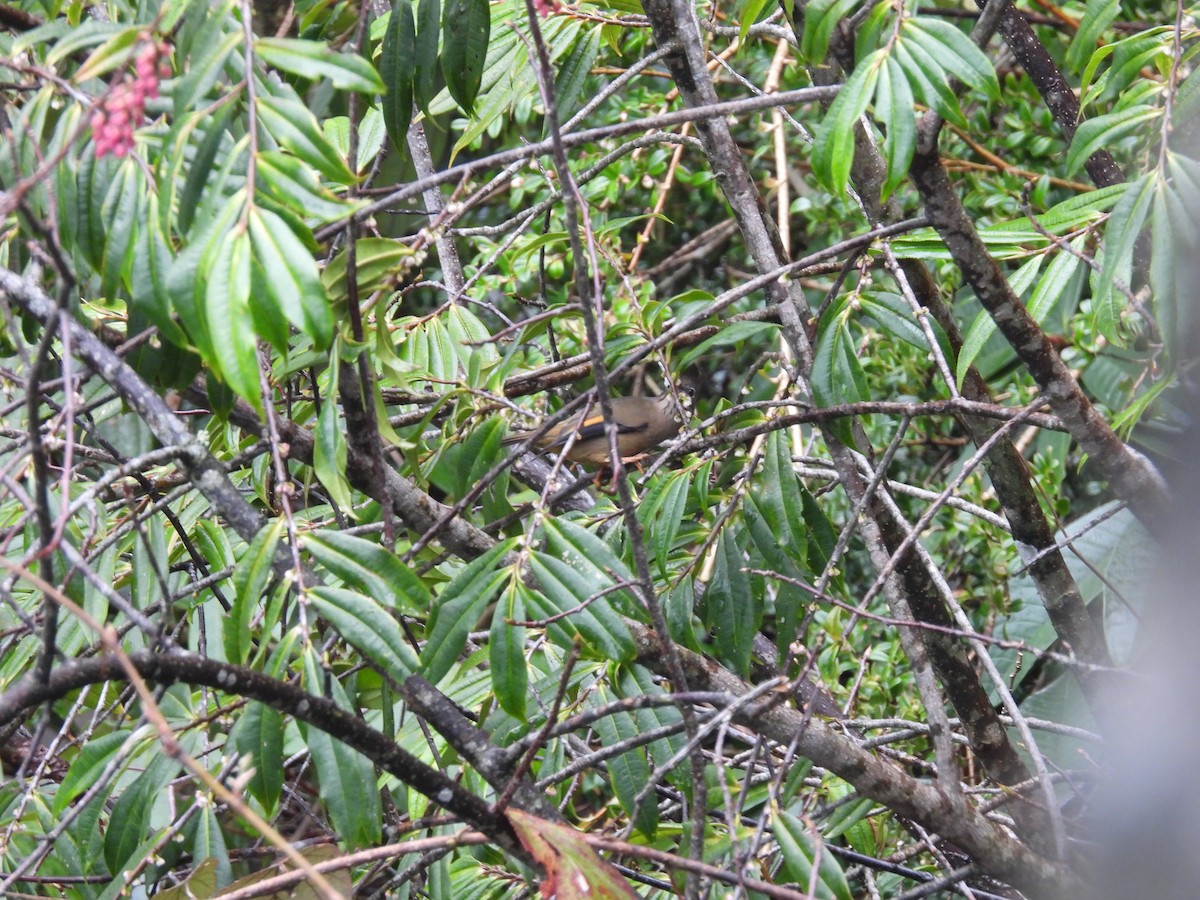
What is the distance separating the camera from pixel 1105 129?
1.86 metres

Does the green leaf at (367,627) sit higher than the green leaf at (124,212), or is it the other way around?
the green leaf at (124,212)

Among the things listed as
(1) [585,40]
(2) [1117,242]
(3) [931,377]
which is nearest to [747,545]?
(2) [1117,242]

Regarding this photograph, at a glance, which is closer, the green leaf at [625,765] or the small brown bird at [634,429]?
the green leaf at [625,765]

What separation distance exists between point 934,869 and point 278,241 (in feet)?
9.65

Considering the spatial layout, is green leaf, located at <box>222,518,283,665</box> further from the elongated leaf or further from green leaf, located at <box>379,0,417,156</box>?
the elongated leaf

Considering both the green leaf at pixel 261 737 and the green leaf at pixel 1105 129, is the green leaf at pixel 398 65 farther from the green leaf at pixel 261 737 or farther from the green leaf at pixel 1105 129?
the green leaf at pixel 1105 129

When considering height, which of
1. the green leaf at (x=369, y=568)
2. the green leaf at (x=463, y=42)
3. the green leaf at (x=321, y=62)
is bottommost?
the green leaf at (x=369, y=568)

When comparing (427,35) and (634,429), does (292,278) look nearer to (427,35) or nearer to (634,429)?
(427,35)

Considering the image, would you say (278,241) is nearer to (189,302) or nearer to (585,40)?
(189,302)

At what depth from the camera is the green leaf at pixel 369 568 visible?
5.36ft

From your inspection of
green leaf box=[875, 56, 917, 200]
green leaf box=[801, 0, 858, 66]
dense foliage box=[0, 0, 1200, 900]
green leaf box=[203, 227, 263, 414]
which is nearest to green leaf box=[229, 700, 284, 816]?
dense foliage box=[0, 0, 1200, 900]

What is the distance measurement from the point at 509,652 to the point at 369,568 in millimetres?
276

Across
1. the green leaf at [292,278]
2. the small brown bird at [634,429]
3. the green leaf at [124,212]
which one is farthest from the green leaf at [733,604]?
the small brown bird at [634,429]

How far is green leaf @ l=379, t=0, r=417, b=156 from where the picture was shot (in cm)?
219
